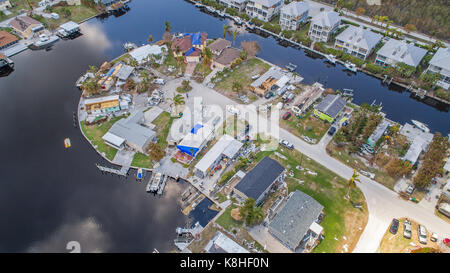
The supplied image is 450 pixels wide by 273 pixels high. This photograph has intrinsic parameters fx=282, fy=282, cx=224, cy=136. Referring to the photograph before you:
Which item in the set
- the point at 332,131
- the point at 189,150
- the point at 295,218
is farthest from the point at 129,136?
the point at 332,131

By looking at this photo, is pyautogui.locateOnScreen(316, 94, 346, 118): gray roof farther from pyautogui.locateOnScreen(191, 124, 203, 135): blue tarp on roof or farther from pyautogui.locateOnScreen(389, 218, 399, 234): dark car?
pyautogui.locateOnScreen(191, 124, 203, 135): blue tarp on roof

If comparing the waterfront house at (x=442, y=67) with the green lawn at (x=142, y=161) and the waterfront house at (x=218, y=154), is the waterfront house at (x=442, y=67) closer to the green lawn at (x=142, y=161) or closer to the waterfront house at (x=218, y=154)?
the waterfront house at (x=218, y=154)

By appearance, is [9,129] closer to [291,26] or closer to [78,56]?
[78,56]

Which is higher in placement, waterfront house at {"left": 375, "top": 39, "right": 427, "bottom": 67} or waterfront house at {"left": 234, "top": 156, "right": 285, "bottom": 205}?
waterfront house at {"left": 375, "top": 39, "right": 427, "bottom": 67}

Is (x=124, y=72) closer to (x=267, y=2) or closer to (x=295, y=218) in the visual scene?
(x=267, y=2)

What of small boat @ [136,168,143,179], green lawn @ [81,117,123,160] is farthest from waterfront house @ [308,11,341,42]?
small boat @ [136,168,143,179]

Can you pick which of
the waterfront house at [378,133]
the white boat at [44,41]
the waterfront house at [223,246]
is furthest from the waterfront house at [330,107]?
the white boat at [44,41]

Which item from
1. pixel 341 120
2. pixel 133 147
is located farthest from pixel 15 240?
pixel 341 120
